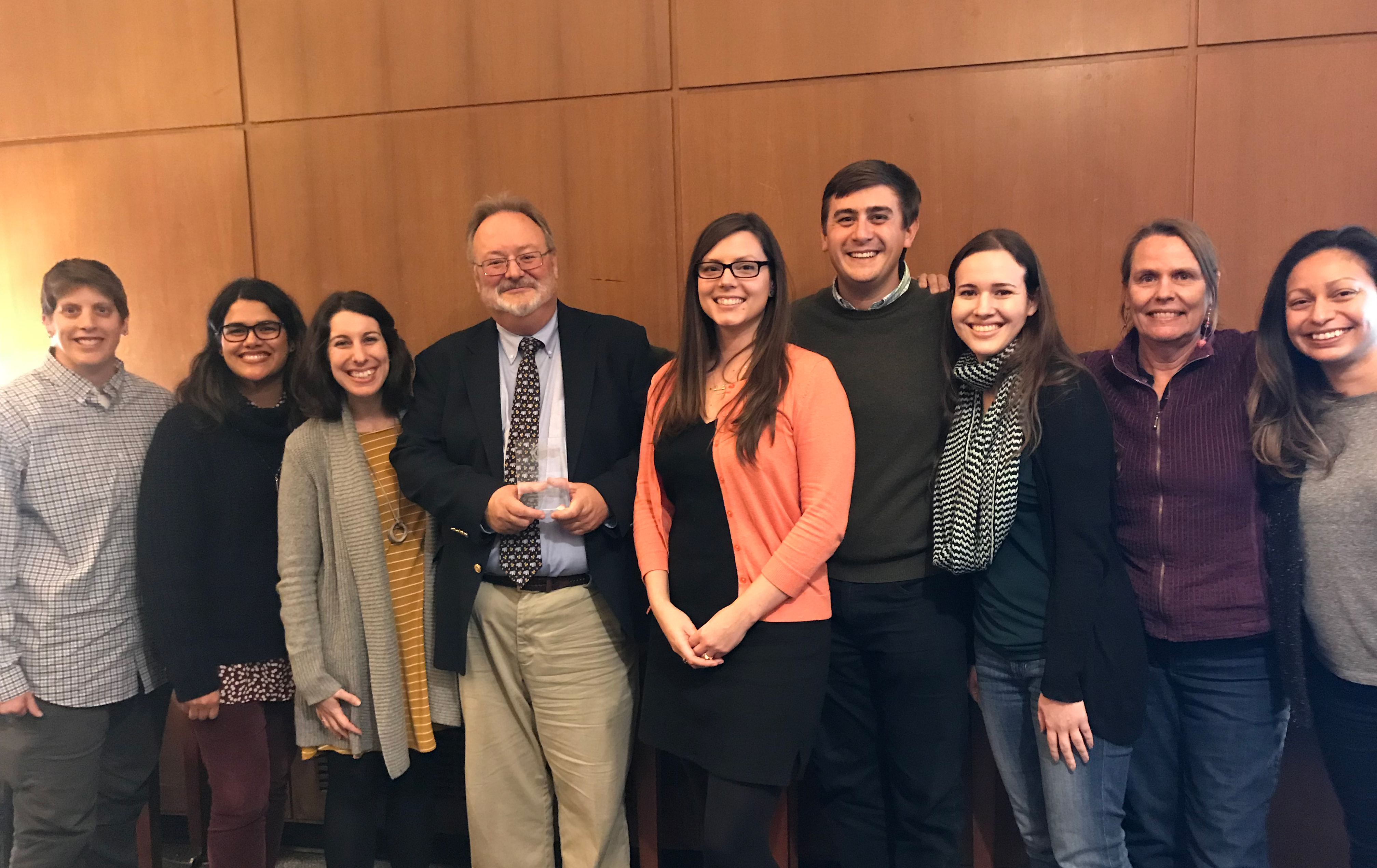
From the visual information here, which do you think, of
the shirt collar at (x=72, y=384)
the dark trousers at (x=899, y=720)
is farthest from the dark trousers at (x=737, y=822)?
the shirt collar at (x=72, y=384)

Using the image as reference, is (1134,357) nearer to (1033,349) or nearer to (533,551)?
(1033,349)

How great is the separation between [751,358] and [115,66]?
9.07ft

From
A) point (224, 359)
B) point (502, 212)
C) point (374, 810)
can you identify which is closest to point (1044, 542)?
point (502, 212)

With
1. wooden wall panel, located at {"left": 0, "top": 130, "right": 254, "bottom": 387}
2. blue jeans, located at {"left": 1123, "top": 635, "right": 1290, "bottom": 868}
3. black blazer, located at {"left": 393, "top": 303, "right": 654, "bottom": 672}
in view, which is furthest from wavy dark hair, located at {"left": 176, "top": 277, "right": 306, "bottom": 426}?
blue jeans, located at {"left": 1123, "top": 635, "right": 1290, "bottom": 868}

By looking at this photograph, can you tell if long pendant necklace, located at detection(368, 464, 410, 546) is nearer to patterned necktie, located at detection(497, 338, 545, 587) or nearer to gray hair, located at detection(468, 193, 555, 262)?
patterned necktie, located at detection(497, 338, 545, 587)

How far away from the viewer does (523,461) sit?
1.84 metres

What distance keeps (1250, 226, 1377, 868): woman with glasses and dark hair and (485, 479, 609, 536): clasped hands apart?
1.49 metres

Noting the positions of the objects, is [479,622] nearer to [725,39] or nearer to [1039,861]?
[1039,861]

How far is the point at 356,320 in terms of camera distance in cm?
186

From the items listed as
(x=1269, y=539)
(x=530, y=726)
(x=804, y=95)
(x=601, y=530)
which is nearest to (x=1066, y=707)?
(x=1269, y=539)

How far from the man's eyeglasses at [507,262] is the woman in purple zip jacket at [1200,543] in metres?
1.46

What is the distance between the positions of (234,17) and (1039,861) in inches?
142

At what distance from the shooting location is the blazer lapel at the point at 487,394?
1.87 meters

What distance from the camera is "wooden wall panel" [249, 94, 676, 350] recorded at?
2.41 meters
